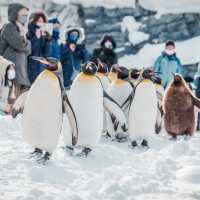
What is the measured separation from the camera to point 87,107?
571 centimetres

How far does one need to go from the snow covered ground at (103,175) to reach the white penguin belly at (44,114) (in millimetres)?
193

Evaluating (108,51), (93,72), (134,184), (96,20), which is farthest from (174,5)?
(134,184)

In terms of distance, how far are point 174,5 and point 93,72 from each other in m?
14.0

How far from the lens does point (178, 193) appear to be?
4098 millimetres

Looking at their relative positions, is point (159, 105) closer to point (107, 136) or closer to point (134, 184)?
point (107, 136)

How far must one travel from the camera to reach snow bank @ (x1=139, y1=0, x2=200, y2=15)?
1891 centimetres

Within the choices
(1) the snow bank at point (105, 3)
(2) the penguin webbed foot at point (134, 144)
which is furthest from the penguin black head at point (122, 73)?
(1) the snow bank at point (105, 3)

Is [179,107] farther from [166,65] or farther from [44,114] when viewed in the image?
[44,114]

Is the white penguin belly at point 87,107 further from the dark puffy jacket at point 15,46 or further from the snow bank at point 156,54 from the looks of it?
the snow bank at point 156,54

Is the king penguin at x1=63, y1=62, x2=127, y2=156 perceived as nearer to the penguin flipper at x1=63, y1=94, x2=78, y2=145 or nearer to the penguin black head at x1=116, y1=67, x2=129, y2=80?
the penguin flipper at x1=63, y1=94, x2=78, y2=145

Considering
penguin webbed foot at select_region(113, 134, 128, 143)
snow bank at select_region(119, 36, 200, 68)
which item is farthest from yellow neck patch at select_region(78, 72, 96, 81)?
snow bank at select_region(119, 36, 200, 68)

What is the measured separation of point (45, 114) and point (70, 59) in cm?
444

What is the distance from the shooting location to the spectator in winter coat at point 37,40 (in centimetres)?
820

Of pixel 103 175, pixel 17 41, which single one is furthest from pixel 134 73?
pixel 103 175
